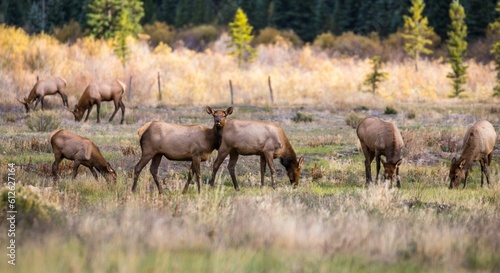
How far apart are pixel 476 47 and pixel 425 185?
198ft

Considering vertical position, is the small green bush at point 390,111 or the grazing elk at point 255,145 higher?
the grazing elk at point 255,145

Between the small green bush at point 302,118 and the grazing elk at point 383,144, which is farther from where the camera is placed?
the small green bush at point 302,118

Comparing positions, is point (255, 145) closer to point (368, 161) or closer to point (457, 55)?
point (368, 161)

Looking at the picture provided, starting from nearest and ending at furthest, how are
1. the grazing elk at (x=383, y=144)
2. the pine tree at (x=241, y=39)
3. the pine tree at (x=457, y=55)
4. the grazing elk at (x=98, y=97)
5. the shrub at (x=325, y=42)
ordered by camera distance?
the grazing elk at (x=383, y=144)
the grazing elk at (x=98, y=97)
the pine tree at (x=457, y=55)
the pine tree at (x=241, y=39)
the shrub at (x=325, y=42)

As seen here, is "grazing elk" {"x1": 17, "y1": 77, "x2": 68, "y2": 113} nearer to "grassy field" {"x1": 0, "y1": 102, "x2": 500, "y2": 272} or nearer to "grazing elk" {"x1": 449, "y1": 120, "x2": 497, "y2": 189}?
"grassy field" {"x1": 0, "y1": 102, "x2": 500, "y2": 272}

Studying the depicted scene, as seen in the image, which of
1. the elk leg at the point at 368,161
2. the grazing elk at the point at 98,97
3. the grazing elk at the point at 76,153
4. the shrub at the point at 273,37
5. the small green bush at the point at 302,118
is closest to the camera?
the grazing elk at the point at 76,153

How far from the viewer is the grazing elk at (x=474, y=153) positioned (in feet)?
55.8

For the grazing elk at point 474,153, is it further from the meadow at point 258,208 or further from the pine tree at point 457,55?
the pine tree at point 457,55

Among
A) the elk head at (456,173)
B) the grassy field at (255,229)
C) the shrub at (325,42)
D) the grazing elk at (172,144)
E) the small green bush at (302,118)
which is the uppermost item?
the shrub at (325,42)

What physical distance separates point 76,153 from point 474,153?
881 centimetres

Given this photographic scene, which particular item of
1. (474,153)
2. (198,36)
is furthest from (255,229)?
(198,36)

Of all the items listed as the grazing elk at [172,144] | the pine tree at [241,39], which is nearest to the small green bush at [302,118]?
the grazing elk at [172,144]

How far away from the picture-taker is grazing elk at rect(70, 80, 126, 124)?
3181 cm

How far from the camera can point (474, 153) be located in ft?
57.7
